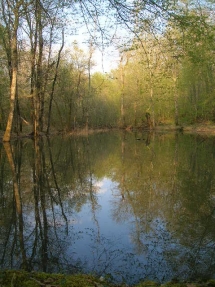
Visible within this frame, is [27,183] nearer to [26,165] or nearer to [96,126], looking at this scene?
[26,165]

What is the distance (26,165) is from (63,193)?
429 centimetres

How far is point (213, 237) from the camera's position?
3980 mm

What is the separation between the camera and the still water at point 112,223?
3.25 m

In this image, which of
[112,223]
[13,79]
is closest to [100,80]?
[13,79]

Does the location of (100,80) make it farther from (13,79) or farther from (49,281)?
(49,281)

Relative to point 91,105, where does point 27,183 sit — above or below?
below

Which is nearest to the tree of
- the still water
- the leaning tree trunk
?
the leaning tree trunk

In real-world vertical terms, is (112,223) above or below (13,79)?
below

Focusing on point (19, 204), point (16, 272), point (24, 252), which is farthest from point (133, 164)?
point (16, 272)

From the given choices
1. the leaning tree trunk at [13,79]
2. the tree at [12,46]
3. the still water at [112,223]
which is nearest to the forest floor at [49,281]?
the still water at [112,223]

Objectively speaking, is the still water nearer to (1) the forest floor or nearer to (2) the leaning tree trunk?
(1) the forest floor

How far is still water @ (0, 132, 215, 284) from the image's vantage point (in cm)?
325

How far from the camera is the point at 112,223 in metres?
4.68

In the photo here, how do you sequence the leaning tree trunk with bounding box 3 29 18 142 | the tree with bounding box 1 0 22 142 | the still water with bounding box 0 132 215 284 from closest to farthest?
the still water with bounding box 0 132 215 284, the tree with bounding box 1 0 22 142, the leaning tree trunk with bounding box 3 29 18 142
